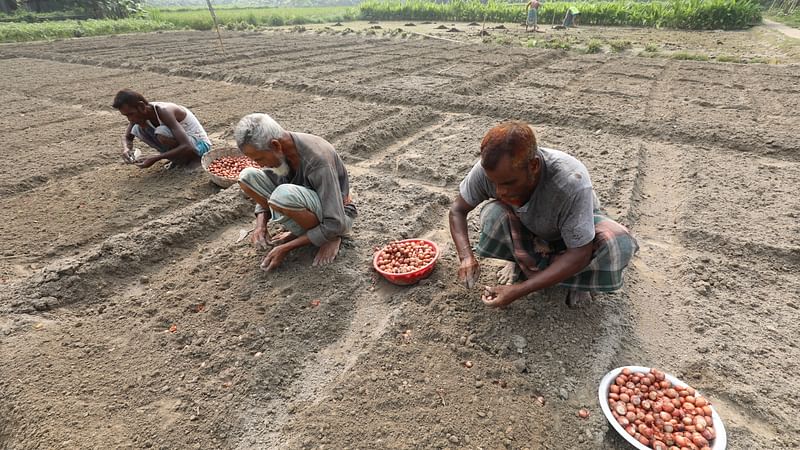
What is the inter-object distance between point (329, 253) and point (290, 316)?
556mm

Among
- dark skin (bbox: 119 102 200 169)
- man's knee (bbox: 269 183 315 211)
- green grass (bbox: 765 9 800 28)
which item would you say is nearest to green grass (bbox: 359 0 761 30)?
green grass (bbox: 765 9 800 28)

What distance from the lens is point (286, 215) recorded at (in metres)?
2.62

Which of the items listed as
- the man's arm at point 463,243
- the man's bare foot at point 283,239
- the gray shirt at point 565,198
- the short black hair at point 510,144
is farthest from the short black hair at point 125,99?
the gray shirt at point 565,198

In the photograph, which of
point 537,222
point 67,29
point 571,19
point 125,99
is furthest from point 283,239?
point 571,19

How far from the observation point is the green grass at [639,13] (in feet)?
54.7

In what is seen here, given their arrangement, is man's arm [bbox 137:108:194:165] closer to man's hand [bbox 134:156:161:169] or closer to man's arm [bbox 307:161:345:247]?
man's hand [bbox 134:156:161:169]

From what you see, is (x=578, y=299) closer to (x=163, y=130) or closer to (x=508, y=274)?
(x=508, y=274)

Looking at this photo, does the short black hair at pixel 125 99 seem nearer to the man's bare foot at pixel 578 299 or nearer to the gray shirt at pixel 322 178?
the gray shirt at pixel 322 178

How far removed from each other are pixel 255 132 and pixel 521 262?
5.27ft

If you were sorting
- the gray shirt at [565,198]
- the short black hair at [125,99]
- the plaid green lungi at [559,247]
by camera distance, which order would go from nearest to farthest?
the gray shirt at [565,198]
the plaid green lungi at [559,247]
the short black hair at [125,99]

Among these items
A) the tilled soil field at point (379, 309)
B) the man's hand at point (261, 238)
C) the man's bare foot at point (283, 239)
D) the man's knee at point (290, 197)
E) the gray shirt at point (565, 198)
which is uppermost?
the gray shirt at point (565, 198)

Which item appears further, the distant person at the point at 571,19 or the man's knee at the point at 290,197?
the distant person at the point at 571,19

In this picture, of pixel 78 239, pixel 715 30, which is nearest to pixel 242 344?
pixel 78 239

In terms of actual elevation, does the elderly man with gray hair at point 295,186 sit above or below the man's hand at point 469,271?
above
